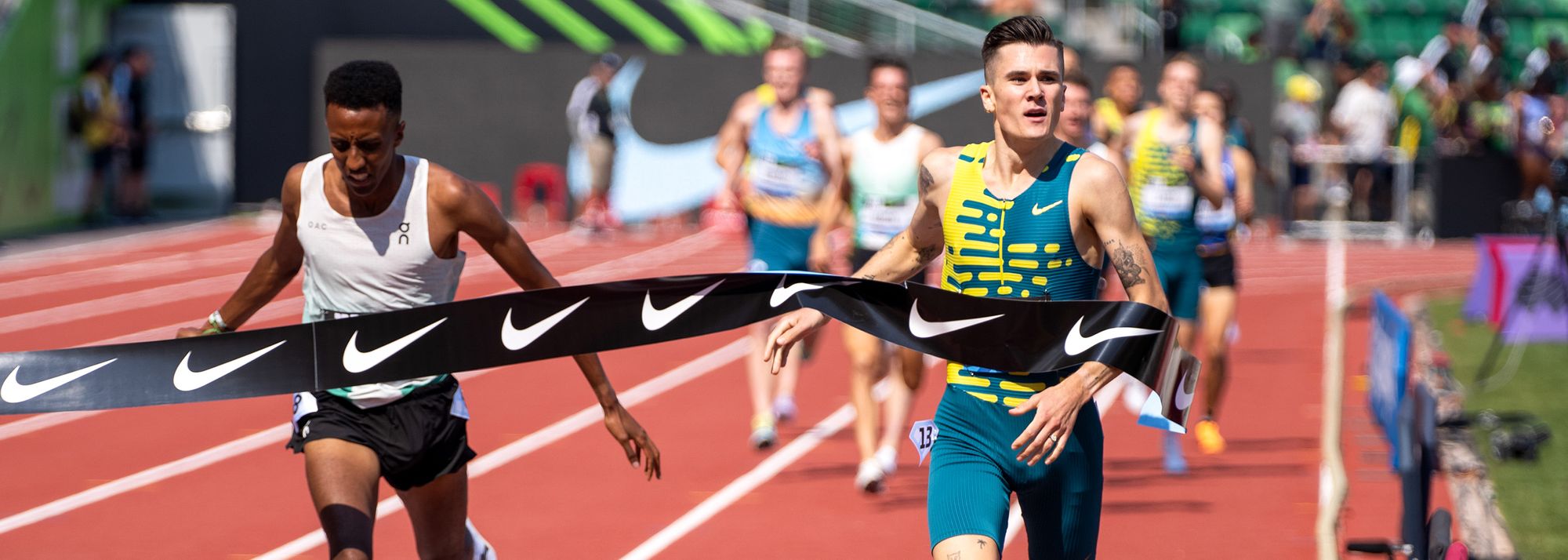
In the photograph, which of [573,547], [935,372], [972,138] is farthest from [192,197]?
[573,547]

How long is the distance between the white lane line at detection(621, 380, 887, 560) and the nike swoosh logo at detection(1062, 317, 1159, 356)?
3311 millimetres

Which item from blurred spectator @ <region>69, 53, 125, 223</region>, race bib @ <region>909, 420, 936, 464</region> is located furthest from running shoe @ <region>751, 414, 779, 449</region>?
blurred spectator @ <region>69, 53, 125, 223</region>

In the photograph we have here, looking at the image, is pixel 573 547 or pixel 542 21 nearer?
pixel 573 547

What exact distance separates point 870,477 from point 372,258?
401cm

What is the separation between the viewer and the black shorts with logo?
4.92 m

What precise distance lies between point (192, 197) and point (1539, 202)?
17.7 meters

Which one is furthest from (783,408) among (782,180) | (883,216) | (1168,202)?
(1168,202)

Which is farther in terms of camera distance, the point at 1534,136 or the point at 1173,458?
the point at 1534,136

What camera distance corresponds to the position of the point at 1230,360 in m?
13.8

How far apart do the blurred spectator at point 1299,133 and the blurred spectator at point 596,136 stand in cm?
879

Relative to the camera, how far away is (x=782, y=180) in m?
9.80

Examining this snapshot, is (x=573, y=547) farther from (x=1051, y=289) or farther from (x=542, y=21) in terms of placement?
(x=542, y=21)

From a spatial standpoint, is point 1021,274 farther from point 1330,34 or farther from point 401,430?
point 1330,34

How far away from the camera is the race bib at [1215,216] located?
979 cm
